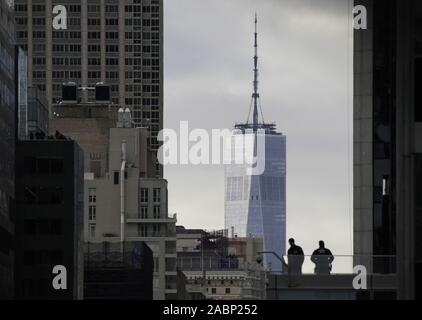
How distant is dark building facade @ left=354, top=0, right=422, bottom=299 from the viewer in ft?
59.8

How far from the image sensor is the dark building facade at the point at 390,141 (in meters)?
18.2

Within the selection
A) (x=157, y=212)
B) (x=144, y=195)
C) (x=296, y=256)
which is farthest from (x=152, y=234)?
(x=296, y=256)

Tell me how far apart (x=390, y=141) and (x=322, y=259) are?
7182 mm

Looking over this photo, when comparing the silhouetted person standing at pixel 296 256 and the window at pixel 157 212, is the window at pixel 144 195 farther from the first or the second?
the silhouetted person standing at pixel 296 256

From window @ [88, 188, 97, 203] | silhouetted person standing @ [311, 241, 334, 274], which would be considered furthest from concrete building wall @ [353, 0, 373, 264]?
window @ [88, 188, 97, 203]

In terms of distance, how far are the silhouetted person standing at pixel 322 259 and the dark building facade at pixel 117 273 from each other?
261ft

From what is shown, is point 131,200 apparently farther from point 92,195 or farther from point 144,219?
point 92,195

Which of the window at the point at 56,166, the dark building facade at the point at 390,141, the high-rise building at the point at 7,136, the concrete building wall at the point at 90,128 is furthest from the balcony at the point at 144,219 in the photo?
the dark building facade at the point at 390,141

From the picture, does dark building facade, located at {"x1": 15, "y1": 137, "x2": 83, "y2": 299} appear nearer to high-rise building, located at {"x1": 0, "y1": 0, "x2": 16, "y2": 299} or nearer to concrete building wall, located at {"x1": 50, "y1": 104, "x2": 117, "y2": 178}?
high-rise building, located at {"x1": 0, "y1": 0, "x2": 16, "y2": 299}

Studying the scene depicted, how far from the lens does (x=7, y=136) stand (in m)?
93.2

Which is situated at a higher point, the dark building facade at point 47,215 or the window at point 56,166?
the window at point 56,166

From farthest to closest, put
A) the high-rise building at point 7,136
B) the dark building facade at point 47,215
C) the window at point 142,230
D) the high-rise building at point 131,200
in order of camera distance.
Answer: the window at point 142,230
the high-rise building at point 131,200
the dark building facade at point 47,215
the high-rise building at point 7,136
